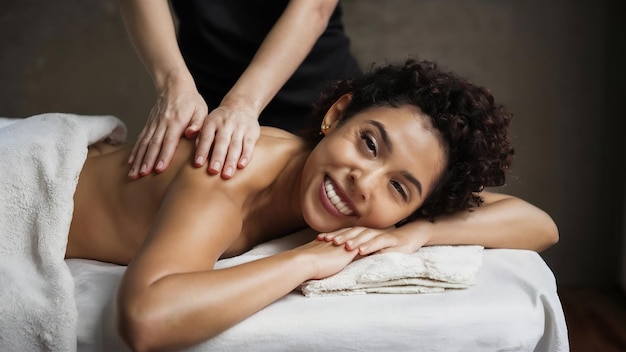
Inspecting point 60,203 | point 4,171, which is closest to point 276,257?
point 60,203

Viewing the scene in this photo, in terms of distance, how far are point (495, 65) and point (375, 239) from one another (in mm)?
1700

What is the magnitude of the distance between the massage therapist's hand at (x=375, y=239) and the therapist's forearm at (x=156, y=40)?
52cm

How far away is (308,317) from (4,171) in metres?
0.66

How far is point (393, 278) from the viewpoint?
3.95 feet

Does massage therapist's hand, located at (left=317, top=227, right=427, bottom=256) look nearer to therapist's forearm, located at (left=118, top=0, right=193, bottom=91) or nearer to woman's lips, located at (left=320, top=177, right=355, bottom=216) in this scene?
woman's lips, located at (left=320, top=177, right=355, bottom=216)

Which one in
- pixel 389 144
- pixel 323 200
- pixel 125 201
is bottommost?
pixel 125 201

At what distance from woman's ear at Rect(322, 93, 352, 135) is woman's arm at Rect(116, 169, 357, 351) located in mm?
304

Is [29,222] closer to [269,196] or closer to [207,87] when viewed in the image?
[269,196]

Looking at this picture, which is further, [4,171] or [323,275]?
[4,171]

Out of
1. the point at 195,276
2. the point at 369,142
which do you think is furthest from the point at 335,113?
the point at 195,276

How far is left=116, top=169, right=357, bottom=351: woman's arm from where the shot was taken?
1.06 m

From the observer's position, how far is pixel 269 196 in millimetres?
1474

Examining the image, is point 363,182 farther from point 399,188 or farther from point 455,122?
point 455,122

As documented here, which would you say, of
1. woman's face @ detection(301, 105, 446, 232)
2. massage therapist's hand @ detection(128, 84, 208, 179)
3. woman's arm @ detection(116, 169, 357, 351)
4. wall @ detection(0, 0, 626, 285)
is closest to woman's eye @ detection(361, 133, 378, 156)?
woman's face @ detection(301, 105, 446, 232)
